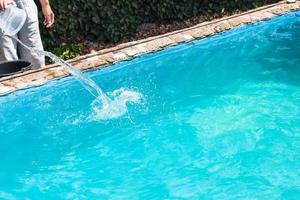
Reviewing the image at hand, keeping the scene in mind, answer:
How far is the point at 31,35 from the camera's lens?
564cm

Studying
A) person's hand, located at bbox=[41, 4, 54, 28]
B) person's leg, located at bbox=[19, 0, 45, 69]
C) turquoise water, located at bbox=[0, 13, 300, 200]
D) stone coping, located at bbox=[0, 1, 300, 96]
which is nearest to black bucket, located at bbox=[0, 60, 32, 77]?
stone coping, located at bbox=[0, 1, 300, 96]

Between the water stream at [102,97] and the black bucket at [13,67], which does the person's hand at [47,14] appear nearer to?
the water stream at [102,97]

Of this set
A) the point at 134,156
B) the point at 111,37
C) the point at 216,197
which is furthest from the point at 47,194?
the point at 111,37

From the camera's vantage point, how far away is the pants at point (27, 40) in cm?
550

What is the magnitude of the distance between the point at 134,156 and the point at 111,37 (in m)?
2.87

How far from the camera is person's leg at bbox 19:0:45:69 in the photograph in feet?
18.1

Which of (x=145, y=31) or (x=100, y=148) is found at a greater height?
(x=145, y=31)

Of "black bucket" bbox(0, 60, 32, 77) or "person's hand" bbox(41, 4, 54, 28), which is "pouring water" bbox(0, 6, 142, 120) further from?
"person's hand" bbox(41, 4, 54, 28)

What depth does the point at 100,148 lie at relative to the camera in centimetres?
468

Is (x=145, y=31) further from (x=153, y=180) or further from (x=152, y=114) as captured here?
(x=153, y=180)

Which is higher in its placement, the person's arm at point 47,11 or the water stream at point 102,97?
Answer: the person's arm at point 47,11

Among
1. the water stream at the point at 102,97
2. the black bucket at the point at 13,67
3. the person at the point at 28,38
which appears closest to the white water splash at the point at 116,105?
the water stream at the point at 102,97

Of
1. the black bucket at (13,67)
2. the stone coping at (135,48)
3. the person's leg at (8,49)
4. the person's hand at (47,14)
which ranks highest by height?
the person's hand at (47,14)

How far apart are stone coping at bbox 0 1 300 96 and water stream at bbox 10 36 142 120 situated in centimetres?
16
